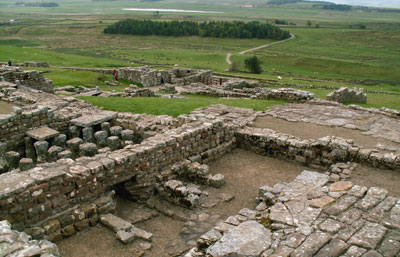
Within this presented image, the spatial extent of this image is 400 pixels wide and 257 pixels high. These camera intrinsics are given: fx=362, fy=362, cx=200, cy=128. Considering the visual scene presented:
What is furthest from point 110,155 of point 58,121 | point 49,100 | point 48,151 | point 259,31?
point 259,31

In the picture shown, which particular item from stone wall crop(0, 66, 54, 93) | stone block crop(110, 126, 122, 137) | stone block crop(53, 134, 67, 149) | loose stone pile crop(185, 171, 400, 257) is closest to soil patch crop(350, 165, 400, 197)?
loose stone pile crop(185, 171, 400, 257)

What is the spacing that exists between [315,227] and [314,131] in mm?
9013

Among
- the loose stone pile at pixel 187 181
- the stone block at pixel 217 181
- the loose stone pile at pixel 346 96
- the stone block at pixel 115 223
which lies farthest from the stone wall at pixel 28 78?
the loose stone pile at pixel 346 96

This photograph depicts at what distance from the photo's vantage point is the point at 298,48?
102 meters

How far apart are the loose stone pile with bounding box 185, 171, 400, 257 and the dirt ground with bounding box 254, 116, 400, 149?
5.33 meters

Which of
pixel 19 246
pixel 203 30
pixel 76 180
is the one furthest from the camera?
pixel 203 30

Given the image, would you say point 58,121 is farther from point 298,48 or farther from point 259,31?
point 259,31

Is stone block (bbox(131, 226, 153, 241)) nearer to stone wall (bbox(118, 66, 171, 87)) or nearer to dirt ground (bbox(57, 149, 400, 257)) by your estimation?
dirt ground (bbox(57, 149, 400, 257))

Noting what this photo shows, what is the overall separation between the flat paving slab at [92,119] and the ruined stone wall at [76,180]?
4.75 metres

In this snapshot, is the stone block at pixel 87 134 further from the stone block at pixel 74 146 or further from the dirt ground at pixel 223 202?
the dirt ground at pixel 223 202

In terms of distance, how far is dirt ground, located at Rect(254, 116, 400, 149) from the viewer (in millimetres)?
15805

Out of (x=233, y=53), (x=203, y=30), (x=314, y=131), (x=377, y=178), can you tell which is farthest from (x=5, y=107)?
(x=203, y=30)

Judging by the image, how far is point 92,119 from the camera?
17203 millimetres

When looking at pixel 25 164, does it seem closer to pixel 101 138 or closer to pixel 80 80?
pixel 101 138
